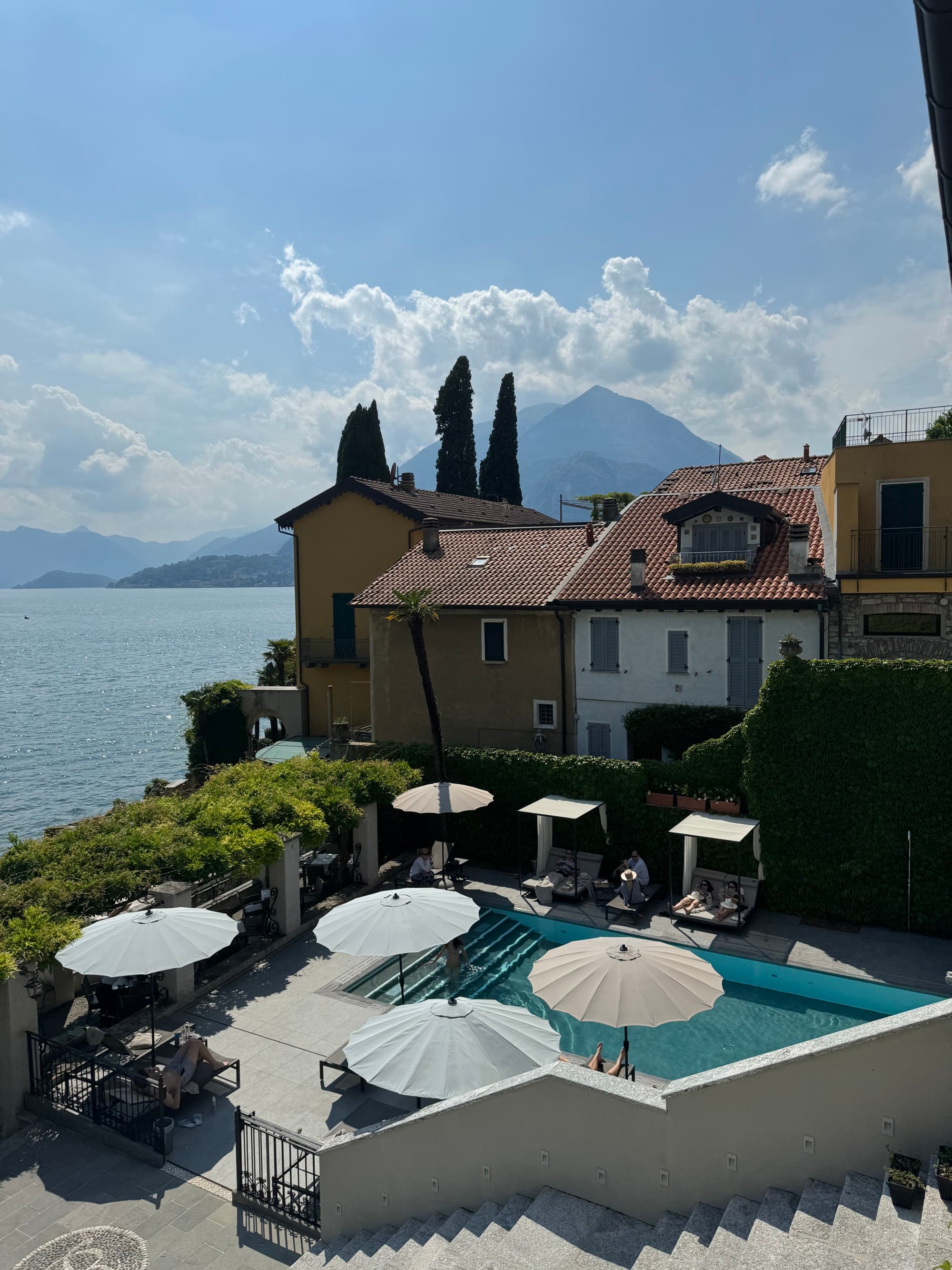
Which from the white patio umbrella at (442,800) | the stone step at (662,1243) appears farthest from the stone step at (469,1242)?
the white patio umbrella at (442,800)

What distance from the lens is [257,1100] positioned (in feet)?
40.5

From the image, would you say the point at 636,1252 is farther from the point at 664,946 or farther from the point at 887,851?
the point at 887,851

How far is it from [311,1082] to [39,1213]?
3.88 meters

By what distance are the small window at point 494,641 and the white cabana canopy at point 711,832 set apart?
28.9 feet

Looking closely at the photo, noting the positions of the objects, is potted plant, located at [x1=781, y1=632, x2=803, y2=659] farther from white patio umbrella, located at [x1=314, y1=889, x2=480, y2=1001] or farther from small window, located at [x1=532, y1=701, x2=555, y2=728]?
white patio umbrella, located at [x1=314, y1=889, x2=480, y2=1001]

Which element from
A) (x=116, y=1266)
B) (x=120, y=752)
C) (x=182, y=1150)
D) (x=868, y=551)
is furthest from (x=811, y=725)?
(x=120, y=752)

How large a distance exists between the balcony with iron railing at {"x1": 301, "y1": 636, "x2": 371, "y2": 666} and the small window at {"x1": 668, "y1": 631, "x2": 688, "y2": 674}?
1537cm

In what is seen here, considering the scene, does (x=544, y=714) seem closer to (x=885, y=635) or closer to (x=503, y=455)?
(x=885, y=635)

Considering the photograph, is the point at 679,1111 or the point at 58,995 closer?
the point at 679,1111

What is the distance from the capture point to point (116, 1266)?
9.14 meters

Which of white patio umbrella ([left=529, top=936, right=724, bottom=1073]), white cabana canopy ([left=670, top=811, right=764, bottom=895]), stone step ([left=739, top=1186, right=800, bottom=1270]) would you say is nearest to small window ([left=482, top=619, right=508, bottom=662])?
white cabana canopy ([left=670, top=811, right=764, bottom=895])

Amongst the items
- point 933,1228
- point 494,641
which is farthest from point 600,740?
point 933,1228

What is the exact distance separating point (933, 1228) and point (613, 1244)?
2.81 metres

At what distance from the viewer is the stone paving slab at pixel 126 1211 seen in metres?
9.52
